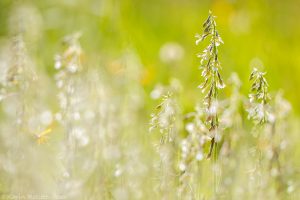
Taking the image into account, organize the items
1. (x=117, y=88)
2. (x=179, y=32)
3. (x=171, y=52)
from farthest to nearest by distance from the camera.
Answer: (x=179, y=32)
(x=171, y=52)
(x=117, y=88)

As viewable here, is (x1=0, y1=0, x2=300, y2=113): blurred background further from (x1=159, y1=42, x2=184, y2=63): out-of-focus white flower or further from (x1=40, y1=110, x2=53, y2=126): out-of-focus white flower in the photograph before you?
(x1=40, y1=110, x2=53, y2=126): out-of-focus white flower

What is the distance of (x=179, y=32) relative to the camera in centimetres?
617

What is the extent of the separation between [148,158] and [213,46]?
123 centimetres

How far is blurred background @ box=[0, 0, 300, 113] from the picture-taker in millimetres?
5543

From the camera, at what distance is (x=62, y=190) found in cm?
244

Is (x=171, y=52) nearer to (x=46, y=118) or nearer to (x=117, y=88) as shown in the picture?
(x=117, y=88)

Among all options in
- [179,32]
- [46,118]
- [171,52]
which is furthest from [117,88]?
[179,32]

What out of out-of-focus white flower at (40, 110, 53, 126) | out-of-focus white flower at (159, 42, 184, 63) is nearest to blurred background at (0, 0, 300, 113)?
out-of-focus white flower at (159, 42, 184, 63)

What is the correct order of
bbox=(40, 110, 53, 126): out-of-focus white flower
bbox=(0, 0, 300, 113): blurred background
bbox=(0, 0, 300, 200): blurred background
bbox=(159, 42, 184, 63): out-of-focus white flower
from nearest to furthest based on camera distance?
bbox=(0, 0, 300, 200): blurred background
bbox=(40, 110, 53, 126): out-of-focus white flower
bbox=(159, 42, 184, 63): out-of-focus white flower
bbox=(0, 0, 300, 113): blurred background

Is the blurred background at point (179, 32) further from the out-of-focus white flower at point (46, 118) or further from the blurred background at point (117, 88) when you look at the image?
the out-of-focus white flower at point (46, 118)

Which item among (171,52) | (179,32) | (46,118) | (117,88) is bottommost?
(46,118)

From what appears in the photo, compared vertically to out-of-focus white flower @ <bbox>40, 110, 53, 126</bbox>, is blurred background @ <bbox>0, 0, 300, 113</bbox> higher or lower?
higher

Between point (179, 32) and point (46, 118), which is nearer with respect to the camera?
point (46, 118)

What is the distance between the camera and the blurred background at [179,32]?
18.2ft
